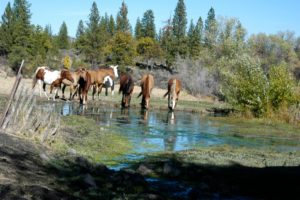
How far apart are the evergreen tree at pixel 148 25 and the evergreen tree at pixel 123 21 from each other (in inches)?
162

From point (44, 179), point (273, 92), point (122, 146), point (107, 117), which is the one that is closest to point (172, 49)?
point (273, 92)

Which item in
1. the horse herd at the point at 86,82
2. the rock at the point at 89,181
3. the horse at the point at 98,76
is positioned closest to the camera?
the rock at the point at 89,181

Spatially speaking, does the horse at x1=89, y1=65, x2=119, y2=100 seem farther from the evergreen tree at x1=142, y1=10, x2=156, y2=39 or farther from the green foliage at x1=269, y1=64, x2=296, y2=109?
the evergreen tree at x1=142, y1=10, x2=156, y2=39

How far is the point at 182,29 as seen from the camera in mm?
92375

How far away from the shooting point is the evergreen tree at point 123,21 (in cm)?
10150

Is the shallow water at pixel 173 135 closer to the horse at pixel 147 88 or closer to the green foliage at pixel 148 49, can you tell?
the horse at pixel 147 88

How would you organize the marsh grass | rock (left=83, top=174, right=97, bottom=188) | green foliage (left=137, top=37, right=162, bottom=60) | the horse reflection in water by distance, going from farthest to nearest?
green foliage (left=137, top=37, right=162, bottom=60) < the horse reflection in water < the marsh grass < rock (left=83, top=174, right=97, bottom=188)

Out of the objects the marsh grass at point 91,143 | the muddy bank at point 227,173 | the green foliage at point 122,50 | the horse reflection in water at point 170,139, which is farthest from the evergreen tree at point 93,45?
the muddy bank at point 227,173

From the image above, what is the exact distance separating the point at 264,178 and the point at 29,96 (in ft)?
20.1

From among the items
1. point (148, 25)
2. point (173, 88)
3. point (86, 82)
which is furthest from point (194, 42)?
point (86, 82)

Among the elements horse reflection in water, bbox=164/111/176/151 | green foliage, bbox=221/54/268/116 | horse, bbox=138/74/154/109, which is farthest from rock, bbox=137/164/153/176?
green foliage, bbox=221/54/268/116

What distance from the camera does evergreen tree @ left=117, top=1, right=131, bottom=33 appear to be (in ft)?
333

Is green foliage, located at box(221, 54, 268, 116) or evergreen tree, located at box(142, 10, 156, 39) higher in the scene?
evergreen tree, located at box(142, 10, 156, 39)

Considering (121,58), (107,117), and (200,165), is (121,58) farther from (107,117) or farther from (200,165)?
(200,165)
